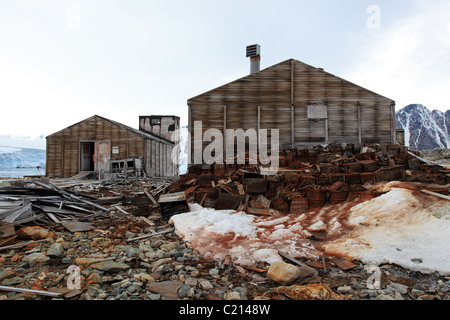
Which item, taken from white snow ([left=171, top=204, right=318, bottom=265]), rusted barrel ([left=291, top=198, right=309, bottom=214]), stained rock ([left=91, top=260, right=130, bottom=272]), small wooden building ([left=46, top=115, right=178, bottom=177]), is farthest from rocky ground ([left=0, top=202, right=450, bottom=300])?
small wooden building ([left=46, top=115, right=178, bottom=177])

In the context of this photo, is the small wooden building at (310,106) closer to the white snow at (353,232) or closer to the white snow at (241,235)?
the white snow at (353,232)

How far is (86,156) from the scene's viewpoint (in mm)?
23375

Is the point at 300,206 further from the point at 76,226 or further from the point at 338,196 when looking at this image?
the point at 76,226

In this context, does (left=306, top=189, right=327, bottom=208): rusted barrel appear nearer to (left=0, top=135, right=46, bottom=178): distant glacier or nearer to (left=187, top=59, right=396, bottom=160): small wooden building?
(left=187, top=59, right=396, bottom=160): small wooden building

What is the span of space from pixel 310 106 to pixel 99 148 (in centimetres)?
1857

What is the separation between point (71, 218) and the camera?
24.1 ft

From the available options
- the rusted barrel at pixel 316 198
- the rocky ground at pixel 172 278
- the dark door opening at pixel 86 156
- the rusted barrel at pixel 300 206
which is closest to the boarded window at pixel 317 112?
the rusted barrel at pixel 316 198

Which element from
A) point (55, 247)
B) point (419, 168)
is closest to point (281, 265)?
point (55, 247)

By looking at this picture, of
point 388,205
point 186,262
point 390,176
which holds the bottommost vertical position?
point 186,262

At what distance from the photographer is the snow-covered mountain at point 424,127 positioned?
248 ft

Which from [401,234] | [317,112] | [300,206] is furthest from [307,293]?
[317,112]

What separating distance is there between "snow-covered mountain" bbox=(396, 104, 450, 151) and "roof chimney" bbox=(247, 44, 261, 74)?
75737 mm
